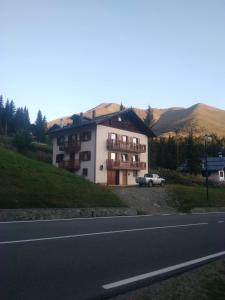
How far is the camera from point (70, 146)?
154 feet

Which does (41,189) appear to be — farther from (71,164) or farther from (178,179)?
(178,179)

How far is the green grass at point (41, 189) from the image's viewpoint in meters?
19.7

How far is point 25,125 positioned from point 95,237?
315 ft

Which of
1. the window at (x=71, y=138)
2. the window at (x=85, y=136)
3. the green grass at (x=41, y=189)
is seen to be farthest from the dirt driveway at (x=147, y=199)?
the window at (x=71, y=138)

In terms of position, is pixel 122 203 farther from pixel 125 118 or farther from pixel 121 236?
pixel 125 118

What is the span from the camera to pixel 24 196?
2012 cm

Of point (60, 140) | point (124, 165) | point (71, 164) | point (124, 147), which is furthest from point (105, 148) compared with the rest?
point (60, 140)

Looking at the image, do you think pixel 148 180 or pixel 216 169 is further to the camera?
pixel 216 169

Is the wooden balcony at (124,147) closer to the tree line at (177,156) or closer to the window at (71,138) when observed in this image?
the window at (71,138)

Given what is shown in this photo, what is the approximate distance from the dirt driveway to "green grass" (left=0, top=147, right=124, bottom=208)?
2109 mm

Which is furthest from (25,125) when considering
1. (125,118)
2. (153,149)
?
(125,118)

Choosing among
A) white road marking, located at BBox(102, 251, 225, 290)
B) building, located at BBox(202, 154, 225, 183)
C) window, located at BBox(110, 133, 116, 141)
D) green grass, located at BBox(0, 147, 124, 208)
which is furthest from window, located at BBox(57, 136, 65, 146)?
white road marking, located at BBox(102, 251, 225, 290)

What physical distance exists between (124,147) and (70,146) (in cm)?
796

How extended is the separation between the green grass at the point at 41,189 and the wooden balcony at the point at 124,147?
15.3 metres
